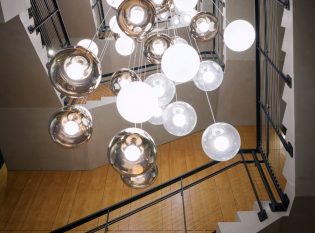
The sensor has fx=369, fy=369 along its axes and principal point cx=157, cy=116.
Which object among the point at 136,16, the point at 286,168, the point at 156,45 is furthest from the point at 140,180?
the point at 286,168

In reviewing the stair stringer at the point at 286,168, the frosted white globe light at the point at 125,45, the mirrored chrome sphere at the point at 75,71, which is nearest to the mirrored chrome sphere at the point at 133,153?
the mirrored chrome sphere at the point at 75,71

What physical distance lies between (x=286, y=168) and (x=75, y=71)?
8.39ft

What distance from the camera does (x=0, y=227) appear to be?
580 cm

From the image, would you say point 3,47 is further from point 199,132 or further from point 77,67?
point 199,132

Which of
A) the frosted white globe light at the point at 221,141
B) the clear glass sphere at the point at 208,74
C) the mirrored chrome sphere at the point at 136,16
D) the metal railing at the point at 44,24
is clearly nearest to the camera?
the mirrored chrome sphere at the point at 136,16

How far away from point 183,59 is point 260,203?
2428 millimetres

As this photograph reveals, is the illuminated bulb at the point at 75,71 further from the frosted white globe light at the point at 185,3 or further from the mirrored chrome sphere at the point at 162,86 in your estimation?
the frosted white globe light at the point at 185,3

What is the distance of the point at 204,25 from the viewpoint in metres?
3.30

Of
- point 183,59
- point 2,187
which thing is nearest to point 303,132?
point 183,59

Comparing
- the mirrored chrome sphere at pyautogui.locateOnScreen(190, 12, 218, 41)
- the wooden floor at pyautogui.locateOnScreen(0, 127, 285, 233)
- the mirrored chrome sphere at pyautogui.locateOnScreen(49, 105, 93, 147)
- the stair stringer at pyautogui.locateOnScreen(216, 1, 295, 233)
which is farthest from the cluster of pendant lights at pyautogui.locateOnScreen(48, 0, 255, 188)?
the wooden floor at pyautogui.locateOnScreen(0, 127, 285, 233)

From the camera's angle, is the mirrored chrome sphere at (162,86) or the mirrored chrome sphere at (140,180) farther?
the mirrored chrome sphere at (162,86)

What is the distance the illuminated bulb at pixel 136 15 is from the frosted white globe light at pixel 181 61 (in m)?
0.40

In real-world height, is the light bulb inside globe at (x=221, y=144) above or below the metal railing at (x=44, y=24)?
below

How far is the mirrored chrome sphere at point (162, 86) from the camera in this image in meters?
3.11
